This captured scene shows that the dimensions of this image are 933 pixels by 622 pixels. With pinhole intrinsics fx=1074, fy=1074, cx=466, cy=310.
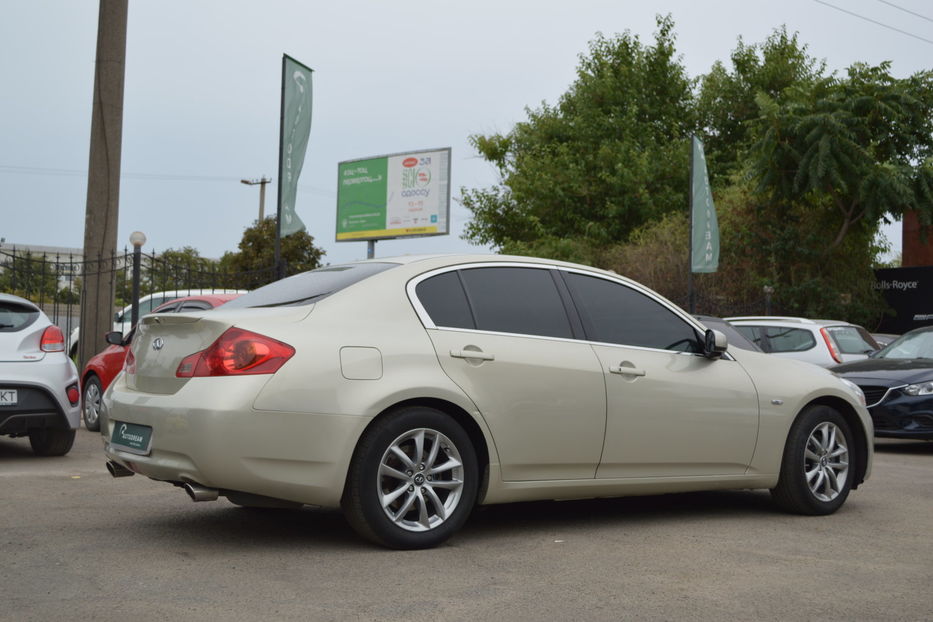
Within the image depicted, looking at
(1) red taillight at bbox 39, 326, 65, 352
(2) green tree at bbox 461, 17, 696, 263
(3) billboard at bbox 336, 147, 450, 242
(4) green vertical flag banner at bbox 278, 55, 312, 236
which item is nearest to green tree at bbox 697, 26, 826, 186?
(2) green tree at bbox 461, 17, 696, 263

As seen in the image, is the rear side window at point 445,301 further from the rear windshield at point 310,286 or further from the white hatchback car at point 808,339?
the white hatchback car at point 808,339

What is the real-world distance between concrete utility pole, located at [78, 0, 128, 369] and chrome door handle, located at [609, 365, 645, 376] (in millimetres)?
9311

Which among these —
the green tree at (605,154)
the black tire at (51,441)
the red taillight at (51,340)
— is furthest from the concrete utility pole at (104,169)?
the green tree at (605,154)

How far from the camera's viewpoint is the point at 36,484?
731 centimetres

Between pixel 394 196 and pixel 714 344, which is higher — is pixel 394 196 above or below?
above

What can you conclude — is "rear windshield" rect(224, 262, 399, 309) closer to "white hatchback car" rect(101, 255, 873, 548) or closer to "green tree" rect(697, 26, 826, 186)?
"white hatchback car" rect(101, 255, 873, 548)

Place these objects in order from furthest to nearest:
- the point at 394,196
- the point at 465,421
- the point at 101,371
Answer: the point at 394,196
the point at 101,371
the point at 465,421

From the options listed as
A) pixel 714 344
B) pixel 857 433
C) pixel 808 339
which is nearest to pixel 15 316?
pixel 714 344

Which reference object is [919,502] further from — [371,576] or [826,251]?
[826,251]

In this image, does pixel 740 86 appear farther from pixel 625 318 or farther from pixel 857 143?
pixel 625 318

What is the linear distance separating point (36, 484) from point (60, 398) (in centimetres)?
150

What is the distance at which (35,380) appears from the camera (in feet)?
28.1

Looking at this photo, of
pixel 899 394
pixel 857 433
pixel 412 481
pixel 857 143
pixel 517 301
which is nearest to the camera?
pixel 412 481

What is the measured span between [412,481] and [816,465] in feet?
9.72
